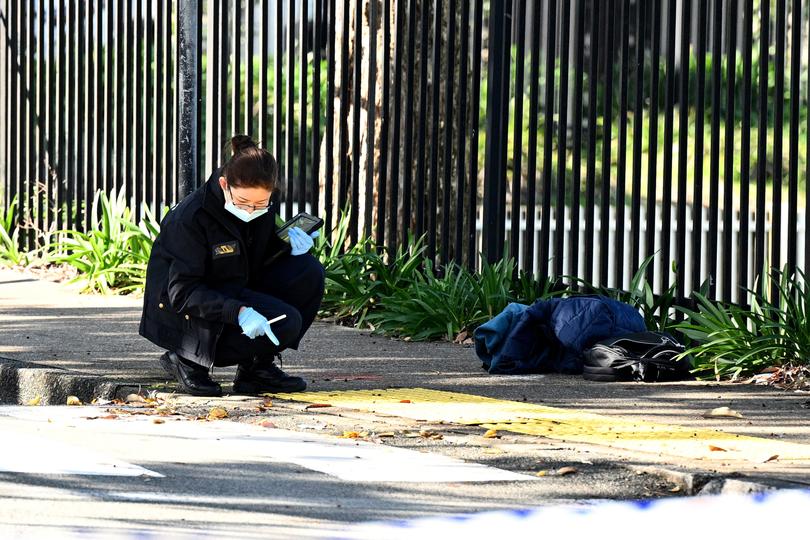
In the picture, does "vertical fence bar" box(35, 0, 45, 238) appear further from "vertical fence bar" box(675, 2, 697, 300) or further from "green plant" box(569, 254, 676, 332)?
"vertical fence bar" box(675, 2, 697, 300)

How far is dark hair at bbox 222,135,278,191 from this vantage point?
20.3 feet

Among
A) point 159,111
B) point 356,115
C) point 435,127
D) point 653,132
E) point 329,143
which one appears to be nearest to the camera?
point 653,132

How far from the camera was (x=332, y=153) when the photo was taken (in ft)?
34.6

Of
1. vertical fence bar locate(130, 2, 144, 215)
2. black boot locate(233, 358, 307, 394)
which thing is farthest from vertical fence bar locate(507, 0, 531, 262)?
vertical fence bar locate(130, 2, 144, 215)

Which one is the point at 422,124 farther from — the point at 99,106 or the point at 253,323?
the point at 99,106

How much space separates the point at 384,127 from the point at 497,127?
1105mm

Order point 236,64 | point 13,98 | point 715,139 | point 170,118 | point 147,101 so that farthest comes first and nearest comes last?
point 13,98, point 147,101, point 170,118, point 236,64, point 715,139

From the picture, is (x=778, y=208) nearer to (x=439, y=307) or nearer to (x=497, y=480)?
(x=439, y=307)

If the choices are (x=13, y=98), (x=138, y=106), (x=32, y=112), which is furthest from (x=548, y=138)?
(x=13, y=98)

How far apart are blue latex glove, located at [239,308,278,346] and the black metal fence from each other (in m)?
2.60

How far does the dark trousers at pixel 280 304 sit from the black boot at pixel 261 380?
60mm

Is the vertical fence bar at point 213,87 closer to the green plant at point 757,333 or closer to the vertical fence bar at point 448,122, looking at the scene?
the vertical fence bar at point 448,122

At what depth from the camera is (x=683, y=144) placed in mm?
7988

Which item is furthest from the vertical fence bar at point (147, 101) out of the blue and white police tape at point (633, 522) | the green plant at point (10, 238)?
the blue and white police tape at point (633, 522)
